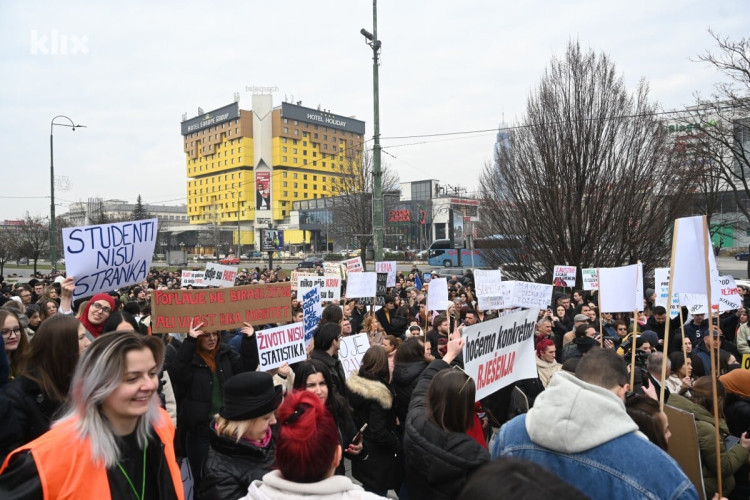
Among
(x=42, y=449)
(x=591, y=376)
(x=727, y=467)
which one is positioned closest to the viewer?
(x=42, y=449)

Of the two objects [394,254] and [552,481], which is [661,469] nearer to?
[552,481]

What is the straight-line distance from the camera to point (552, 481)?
46.4 inches

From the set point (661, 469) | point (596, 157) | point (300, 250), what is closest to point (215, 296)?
point (661, 469)

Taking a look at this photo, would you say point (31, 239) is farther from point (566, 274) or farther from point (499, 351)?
point (499, 351)

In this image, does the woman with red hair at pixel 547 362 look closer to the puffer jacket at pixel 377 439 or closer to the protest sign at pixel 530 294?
the puffer jacket at pixel 377 439

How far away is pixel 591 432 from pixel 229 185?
4904 inches

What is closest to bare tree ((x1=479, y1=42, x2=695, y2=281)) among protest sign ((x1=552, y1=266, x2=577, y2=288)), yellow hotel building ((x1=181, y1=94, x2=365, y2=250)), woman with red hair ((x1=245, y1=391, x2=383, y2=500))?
protest sign ((x1=552, y1=266, x2=577, y2=288))

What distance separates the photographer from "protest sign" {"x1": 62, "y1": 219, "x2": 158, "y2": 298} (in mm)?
5500

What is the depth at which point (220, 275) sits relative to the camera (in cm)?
1134

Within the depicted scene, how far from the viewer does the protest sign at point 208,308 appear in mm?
4867

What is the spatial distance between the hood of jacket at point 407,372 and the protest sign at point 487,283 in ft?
20.3

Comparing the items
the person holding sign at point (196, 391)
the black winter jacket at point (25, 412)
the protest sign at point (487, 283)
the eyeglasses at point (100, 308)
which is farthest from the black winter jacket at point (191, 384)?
the protest sign at point (487, 283)

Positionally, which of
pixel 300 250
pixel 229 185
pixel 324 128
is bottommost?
pixel 300 250

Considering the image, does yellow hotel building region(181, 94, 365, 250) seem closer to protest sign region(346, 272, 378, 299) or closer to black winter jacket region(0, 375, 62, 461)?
protest sign region(346, 272, 378, 299)
